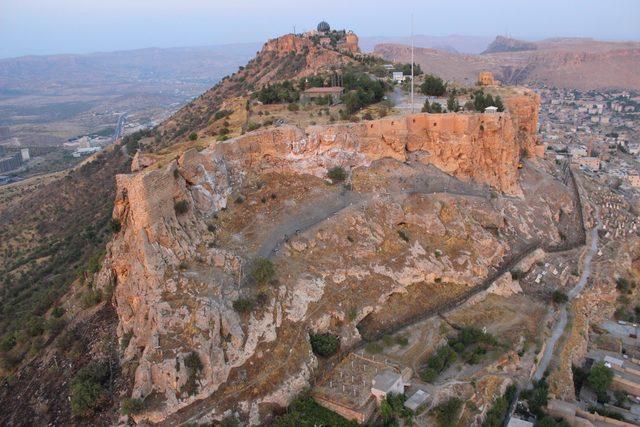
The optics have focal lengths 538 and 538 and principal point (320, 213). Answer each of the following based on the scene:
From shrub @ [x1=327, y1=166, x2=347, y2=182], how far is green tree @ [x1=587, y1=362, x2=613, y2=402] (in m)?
14.4

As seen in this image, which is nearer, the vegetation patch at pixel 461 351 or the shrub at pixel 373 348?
the vegetation patch at pixel 461 351

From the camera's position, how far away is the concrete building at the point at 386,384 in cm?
1859

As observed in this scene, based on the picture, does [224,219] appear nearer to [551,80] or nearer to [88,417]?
[88,417]

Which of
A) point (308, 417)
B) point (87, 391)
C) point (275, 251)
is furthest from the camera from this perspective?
point (275, 251)

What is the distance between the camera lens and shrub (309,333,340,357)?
2000cm

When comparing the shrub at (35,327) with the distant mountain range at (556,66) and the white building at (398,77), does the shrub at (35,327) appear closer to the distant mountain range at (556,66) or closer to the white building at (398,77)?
the white building at (398,77)

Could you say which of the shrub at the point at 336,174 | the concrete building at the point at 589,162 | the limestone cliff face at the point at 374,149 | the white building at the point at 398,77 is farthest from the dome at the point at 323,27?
the shrub at the point at 336,174

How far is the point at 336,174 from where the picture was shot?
27.8m

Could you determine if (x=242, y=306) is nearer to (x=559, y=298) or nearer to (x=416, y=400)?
(x=416, y=400)

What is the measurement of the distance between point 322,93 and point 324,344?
21811 mm

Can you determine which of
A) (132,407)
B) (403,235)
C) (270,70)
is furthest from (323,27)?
(132,407)

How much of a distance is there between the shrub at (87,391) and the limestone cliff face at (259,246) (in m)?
1.29

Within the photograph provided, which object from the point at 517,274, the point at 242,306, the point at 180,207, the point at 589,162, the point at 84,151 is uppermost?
the point at 180,207

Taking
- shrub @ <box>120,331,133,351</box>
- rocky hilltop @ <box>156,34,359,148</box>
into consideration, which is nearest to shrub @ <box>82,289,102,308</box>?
shrub @ <box>120,331,133,351</box>
